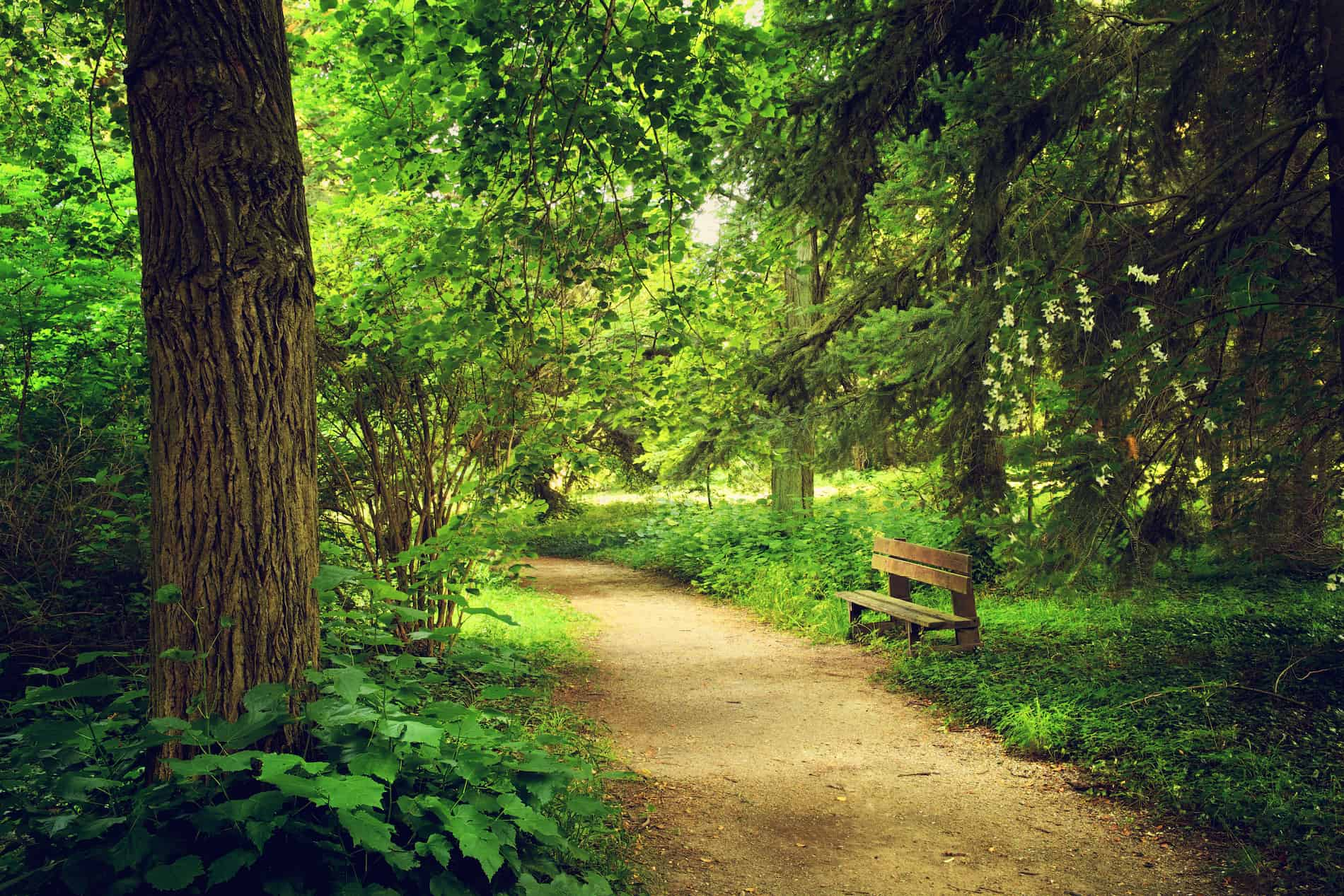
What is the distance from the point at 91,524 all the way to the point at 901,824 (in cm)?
478

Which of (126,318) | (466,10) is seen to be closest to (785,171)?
(466,10)

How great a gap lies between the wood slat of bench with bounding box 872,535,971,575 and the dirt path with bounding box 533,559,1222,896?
3.75 ft

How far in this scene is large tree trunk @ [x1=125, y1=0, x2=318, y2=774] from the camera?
2561 millimetres

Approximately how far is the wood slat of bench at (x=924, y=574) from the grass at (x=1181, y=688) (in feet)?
1.95

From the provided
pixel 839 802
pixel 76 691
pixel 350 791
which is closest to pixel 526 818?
pixel 350 791

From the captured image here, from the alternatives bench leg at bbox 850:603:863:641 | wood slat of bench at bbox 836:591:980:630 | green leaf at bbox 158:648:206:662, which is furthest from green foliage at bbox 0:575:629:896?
bench leg at bbox 850:603:863:641

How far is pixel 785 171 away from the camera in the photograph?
21.8ft

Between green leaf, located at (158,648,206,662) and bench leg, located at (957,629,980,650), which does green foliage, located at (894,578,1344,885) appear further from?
green leaf, located at (158,648,206,662)

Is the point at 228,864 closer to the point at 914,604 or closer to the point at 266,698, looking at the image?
the point at 266,698

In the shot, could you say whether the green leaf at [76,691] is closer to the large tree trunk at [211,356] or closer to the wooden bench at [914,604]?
the large tree trunk at [211,356]

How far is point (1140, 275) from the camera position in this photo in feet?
15.5

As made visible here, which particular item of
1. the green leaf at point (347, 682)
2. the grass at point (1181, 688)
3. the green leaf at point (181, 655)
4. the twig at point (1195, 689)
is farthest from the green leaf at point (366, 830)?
the twig at point (1195, 689)

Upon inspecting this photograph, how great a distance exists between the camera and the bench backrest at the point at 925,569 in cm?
712

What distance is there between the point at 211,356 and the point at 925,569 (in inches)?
264
